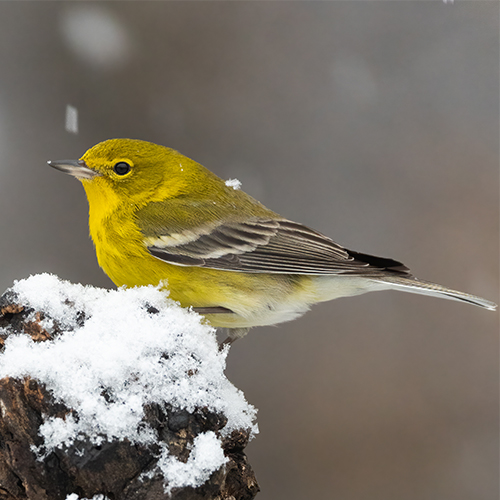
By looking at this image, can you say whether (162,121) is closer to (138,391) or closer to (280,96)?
(280,96)

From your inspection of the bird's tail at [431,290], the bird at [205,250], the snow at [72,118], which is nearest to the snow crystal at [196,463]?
the bird at [205,250]

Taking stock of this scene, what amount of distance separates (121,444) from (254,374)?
1803 mm

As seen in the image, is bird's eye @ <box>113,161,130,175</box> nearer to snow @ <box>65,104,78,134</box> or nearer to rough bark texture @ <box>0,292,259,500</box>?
rough bark texture @ <box>0,292,259,500</box>

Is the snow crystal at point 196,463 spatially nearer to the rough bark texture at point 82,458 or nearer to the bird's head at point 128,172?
the rough bark texture at point 82,458

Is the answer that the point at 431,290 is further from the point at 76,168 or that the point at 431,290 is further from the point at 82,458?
the point at 76,168

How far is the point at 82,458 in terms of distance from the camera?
112 centimetres

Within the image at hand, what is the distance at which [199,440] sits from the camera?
1.21 m

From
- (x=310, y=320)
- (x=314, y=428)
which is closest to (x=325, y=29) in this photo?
(x=310, y=320)

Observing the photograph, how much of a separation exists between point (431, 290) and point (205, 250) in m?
0.85

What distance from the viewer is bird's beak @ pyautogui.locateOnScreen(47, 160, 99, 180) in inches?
72.1

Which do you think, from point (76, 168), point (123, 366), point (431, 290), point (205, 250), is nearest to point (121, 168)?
point (76, 168)

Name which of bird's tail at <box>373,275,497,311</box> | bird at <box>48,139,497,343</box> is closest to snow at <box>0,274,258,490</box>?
bird at <box>48,139,497,343</box>

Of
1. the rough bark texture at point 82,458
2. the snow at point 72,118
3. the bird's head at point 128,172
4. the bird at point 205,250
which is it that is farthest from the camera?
the snow at point 72,118

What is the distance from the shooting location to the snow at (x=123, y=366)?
117cm
